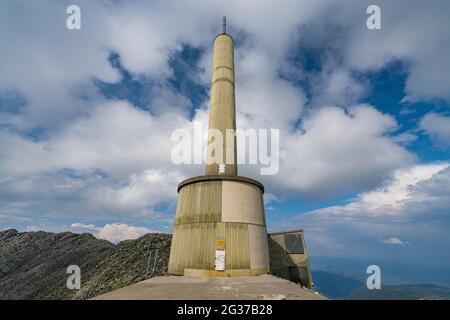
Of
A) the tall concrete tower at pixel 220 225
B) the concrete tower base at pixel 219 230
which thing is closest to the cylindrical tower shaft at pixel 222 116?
the tall concrete tower at pixel 220 225

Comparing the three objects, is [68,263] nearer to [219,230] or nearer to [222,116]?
[219,230]

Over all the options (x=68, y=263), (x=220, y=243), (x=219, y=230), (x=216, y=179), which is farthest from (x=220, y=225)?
(x=68, y=263)

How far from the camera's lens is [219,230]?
18.4 metres

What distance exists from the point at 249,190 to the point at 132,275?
16587 millimetres

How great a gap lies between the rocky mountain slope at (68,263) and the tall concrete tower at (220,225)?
29.3 feet

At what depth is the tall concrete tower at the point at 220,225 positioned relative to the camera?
17.8 metres

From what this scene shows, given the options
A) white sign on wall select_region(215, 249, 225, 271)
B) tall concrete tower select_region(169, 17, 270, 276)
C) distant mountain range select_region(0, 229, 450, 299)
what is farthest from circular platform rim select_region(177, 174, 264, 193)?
distant mountain range select_region(0, 229, 450, 299)

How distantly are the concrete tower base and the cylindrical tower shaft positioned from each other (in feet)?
10.2

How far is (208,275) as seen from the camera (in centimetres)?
1728

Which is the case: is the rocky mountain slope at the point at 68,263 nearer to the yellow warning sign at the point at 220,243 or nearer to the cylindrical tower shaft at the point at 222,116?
the yellow warning sign at the point at 220,243

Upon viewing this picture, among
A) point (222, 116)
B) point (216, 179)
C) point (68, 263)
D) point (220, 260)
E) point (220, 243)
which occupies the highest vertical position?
point (222, 116)

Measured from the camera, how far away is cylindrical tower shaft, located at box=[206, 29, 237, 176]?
911 inches

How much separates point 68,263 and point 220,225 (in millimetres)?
41266
